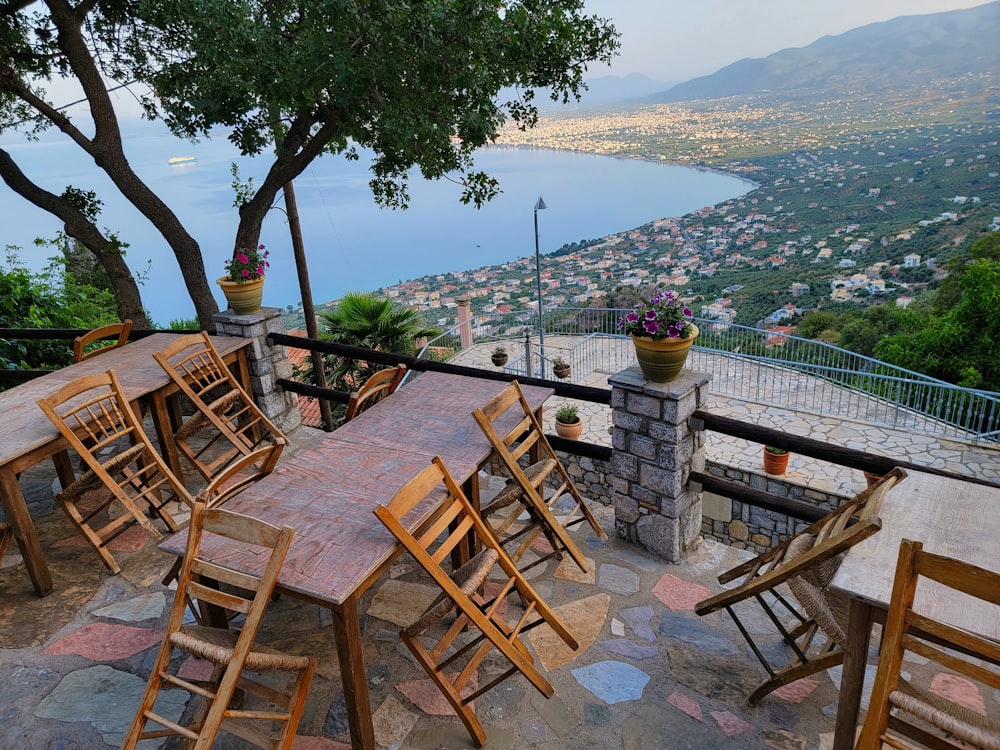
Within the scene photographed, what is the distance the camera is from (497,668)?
7.55 feet

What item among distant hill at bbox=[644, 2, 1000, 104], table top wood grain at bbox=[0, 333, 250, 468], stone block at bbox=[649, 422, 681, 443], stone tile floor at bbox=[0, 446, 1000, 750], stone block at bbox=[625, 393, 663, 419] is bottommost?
stone tile floor at bbox=[0, 446, 1000, 750]

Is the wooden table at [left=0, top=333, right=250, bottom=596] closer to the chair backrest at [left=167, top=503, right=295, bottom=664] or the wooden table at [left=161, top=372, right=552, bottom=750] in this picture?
the wooden table at [left=161, top=372, right=552, bottom=750]

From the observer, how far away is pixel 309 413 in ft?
40.9

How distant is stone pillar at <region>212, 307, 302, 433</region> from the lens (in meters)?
4.14

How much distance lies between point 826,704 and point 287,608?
78.8 inches

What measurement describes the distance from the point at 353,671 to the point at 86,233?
19.6ft

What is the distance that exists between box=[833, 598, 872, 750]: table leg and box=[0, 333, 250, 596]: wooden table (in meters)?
2.98

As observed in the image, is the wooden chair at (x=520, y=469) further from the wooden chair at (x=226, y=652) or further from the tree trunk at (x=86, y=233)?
the tree trunk at (x=86, y=233)

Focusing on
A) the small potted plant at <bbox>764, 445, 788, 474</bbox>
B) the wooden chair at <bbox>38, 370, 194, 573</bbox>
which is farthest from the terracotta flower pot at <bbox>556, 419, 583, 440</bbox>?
the wooden chair at <bbox>38, 370, 194, 573</bbox>

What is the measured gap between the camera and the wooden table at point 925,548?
1458mm

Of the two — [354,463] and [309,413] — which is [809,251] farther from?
[354,463]

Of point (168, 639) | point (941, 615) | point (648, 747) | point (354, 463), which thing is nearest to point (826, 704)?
point (648, 747)

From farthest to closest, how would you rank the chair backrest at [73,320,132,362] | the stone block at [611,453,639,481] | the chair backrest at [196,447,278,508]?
the chair backrest at [73,320,132,362] < the stone block at [611,453,639,481] < the chair backrest at [196,447,278,508]

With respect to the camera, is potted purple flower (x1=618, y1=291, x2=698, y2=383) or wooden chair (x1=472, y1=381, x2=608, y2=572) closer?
wooden chair (x1=472, y1=381, x2=608, y2=572)
